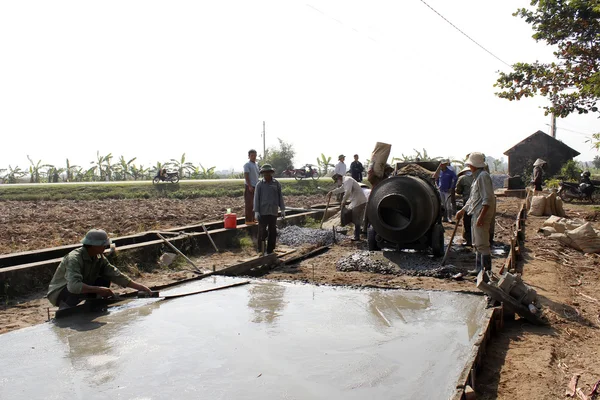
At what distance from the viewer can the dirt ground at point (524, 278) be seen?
12.8ft

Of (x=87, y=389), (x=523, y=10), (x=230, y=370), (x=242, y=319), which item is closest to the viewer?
(x=87, y=389)

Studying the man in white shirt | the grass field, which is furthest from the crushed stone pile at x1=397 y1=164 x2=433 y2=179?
the grass field

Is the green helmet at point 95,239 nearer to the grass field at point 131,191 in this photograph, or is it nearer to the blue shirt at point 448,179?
the blue shirt at point 448,179

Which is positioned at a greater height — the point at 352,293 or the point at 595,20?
the point at 595,20

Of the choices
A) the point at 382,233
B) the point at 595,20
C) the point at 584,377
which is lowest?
the point at 584,377

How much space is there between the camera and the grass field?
20312mm

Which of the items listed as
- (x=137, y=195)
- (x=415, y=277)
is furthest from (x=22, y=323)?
(x=137, y=195)

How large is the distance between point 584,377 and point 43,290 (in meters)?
5.80

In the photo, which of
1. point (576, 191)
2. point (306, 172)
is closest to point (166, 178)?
point (306, 172)

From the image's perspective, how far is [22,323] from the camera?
507 centimetres

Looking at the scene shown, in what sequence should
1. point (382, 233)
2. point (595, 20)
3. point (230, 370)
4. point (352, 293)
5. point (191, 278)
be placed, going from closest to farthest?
point (230, 370), point (352, 293), point (191, 278), point (382, 233), point (595, 20)

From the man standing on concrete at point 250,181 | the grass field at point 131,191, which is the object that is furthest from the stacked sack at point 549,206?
the grass field at point 131,191

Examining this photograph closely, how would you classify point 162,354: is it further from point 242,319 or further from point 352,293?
point 352,293

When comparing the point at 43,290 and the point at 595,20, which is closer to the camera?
the point at 43,290
